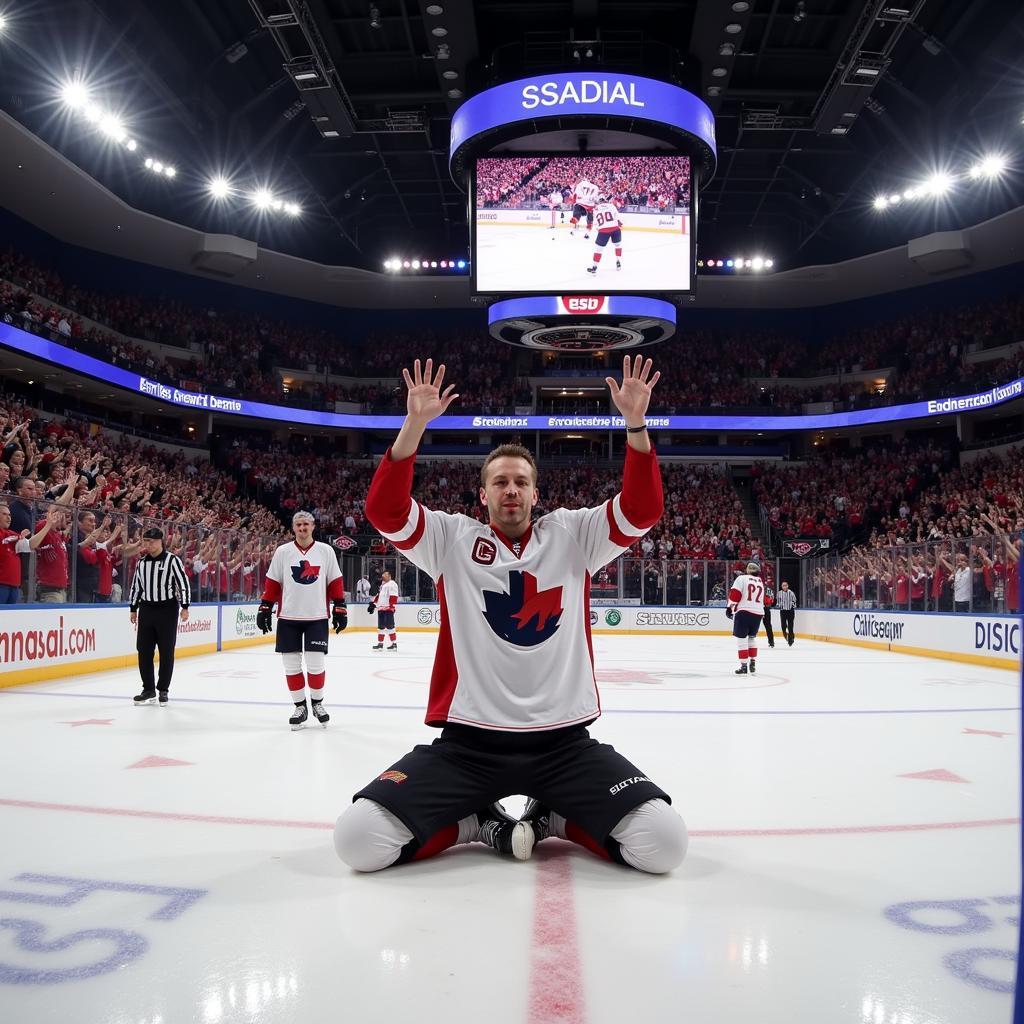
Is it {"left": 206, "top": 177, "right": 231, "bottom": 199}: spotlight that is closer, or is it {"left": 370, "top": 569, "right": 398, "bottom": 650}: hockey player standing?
{"left": 370, "top": 569, "right": 398, "bottom": 650}: hockey player standing

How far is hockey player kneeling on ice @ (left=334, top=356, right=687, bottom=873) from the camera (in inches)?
129

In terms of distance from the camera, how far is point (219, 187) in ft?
91.7

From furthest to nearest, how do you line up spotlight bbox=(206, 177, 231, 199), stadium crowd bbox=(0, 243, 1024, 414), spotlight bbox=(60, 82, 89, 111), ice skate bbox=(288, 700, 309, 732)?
stadium crowd bbox=(0, 243, 1024, 414), spotlight bbox=(206, 177, 231, 199), spotlight bbox=(60, 82, 89, 111), ice skate bbox=(288, 700, 309, 732)

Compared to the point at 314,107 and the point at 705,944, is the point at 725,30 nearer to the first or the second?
the point at 314,107

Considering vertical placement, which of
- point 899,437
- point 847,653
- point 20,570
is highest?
point 899,437

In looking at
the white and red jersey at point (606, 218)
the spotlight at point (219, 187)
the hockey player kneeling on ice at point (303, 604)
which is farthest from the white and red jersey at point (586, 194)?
the hockey player kneeling on ice at point (303, 604)

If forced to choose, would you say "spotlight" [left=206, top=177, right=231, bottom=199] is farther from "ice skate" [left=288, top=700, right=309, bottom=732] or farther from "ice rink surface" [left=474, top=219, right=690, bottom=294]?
"ice skate" [left=288, top=700, right=309, bottom=732]

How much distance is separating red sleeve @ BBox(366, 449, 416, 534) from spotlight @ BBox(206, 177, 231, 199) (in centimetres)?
2760

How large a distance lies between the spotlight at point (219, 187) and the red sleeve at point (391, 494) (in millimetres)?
27604

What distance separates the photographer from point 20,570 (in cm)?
991

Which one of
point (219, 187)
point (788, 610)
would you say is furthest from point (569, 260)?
point (219, 187)

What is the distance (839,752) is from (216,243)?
31.6 m

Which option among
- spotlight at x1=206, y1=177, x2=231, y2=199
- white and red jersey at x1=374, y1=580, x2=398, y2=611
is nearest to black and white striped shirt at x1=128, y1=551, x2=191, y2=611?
white and red jersey at x1=374, y1=580, x2=398, y2=611

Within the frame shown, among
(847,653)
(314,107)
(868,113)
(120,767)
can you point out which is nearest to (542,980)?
(120,767)
